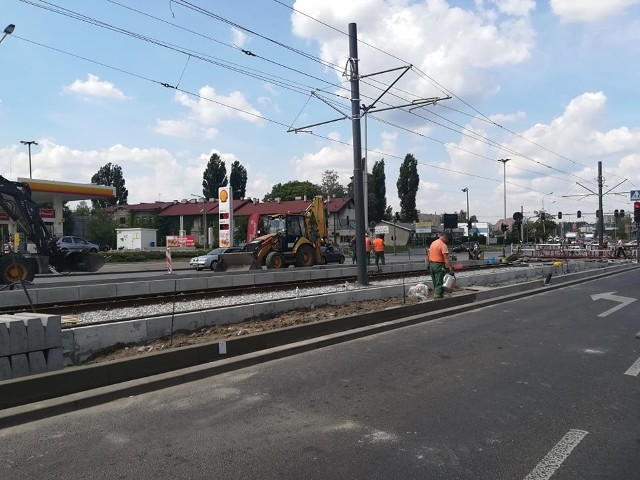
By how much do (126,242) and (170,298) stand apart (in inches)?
2015

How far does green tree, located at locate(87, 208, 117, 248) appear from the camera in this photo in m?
65.2

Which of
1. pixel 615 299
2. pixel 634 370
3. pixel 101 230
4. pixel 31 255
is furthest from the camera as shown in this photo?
pixel 101 230

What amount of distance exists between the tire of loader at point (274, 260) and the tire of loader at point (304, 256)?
44.0 inches

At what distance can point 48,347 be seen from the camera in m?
6.34

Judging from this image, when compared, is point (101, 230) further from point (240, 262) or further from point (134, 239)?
point (240, 262)

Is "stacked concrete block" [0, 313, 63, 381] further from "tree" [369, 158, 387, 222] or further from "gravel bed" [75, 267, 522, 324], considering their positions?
"tree" [369, 158, 387, 222]

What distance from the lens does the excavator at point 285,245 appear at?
23828 millimetres

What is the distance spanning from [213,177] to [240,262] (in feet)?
291

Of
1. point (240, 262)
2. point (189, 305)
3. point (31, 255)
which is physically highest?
point (31, 255)

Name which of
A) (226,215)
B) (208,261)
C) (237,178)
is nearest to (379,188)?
(237,178)

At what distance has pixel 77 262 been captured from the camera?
63.5ft

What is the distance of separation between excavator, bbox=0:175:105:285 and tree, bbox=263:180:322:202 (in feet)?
289

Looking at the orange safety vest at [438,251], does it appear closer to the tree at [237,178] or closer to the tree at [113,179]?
the tree at [237,178]

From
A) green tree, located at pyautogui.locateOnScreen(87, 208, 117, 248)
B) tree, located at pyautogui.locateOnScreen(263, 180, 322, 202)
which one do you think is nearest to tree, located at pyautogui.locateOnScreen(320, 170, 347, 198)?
tree, located at pyautogui.locateOnScreen(263, 180, 322, 202)
